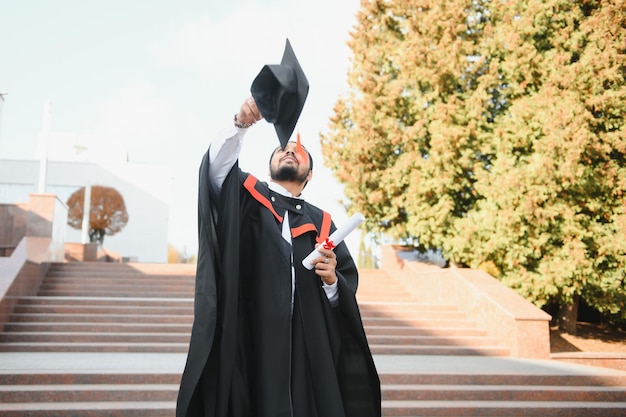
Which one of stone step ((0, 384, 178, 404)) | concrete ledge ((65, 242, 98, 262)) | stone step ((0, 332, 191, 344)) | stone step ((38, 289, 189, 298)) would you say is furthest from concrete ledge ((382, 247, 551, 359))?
concrete ledge ((65, 242, 98, 262))

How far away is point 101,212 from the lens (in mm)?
32844

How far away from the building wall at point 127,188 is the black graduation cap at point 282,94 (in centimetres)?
3852

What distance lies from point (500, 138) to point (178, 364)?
367 inches

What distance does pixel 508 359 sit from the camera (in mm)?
10258

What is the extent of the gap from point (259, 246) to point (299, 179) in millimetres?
449

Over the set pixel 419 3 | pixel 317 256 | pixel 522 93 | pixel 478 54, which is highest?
pixel 419 3

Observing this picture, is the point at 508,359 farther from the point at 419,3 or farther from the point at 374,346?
the point at 419,3

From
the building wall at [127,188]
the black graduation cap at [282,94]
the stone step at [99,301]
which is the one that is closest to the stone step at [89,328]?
the stone step at [99,301]

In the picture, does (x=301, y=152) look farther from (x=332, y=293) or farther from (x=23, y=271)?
(x=23, y=271)

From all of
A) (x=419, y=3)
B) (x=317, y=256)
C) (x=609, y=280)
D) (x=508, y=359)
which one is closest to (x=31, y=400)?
(x=317, y=256)

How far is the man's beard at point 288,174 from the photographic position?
10.5ft

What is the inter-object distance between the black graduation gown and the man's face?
129 millimetres

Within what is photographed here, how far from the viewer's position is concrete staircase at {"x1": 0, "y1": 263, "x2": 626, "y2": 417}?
6.92 meters

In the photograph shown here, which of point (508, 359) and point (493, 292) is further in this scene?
point (493, 292)
